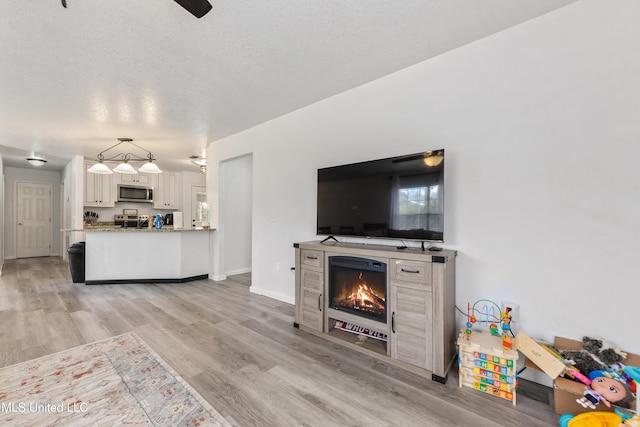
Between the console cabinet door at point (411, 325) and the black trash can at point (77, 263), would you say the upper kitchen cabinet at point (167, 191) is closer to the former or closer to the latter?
the black trash can at point (77, 263)

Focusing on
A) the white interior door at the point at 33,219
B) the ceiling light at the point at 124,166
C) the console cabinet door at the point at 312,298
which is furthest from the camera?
the white interior door at the point at 33,219

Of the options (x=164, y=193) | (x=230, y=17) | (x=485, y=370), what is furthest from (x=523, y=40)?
(x=164, y=193)

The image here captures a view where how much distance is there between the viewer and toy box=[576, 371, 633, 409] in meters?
1.45

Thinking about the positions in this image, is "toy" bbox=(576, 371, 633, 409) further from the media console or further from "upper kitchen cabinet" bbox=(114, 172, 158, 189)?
"upper kitchen cabinet" bbox=(114, 172, 158, 189)

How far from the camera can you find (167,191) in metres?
→ 7.79

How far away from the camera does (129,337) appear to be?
8.57ft

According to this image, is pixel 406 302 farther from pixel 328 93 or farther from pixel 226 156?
pixel 226 156

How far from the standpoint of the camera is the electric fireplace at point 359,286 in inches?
90.2

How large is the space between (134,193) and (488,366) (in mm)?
8294

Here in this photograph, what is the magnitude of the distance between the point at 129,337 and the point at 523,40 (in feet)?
13.8

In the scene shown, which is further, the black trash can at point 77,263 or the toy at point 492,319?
the black trash can at point 77,263

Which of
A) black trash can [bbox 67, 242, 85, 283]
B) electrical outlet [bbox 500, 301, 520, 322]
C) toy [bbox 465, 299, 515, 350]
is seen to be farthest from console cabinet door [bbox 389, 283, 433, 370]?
black trash can [bbox 67, 242, 85, 283]

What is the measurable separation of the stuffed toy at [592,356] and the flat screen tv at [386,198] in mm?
1025

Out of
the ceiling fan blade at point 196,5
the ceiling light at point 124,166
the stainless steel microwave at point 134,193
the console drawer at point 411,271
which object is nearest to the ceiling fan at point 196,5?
the ceiling fan blade at point 196,5
